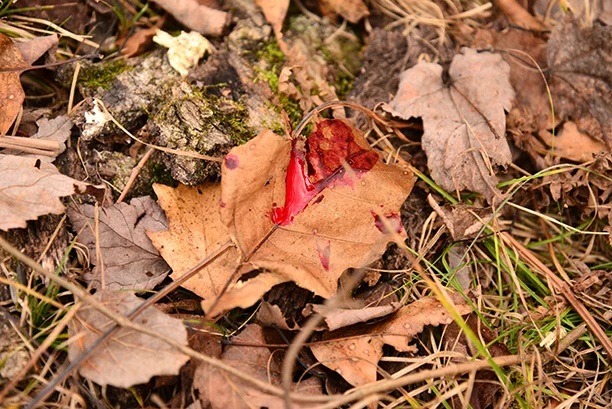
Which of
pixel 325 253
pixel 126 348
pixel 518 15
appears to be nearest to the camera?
pixel 126 348

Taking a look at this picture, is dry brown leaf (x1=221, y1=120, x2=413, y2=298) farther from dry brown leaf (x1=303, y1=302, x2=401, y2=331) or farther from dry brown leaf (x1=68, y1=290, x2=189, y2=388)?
dry brown leaf (x1=68, y1=290, x2=189, y2=388)

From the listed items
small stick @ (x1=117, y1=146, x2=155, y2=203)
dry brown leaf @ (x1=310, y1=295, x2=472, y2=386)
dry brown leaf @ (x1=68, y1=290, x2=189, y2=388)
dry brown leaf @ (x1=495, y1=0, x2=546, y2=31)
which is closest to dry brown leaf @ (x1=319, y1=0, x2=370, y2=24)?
dry brown leaf @ (x1=495, y1=0, x2=546, y2=31)

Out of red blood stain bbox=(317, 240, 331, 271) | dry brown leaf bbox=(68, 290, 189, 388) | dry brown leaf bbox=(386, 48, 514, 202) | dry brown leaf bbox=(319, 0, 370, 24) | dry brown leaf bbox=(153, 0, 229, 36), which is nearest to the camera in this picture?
dry brown leaf bbox=(68, 290, 189, 388)

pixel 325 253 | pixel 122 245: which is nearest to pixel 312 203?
pixel 325 253

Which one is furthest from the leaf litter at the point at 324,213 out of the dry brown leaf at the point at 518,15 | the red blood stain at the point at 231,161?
the dry brown leaf at the point at 518,15

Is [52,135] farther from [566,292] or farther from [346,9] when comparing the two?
[566,292]

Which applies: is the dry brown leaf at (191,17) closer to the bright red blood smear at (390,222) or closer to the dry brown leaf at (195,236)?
the dry brown leaf at (195,236)
